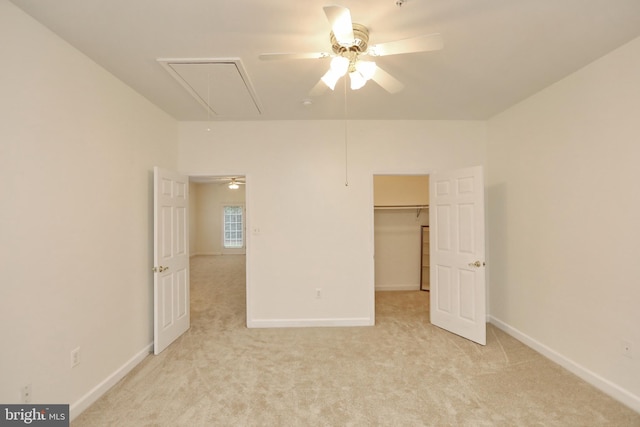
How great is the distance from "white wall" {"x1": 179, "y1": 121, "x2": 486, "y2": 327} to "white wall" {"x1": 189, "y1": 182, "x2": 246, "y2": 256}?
6733 millimetres

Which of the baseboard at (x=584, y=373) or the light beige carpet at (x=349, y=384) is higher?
the baseboard at (x=584, y=373)

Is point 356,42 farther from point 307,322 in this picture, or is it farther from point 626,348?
point 307,322

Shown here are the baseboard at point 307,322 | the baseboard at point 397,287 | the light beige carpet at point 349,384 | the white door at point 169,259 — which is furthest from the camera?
the baseboard at point 397,287

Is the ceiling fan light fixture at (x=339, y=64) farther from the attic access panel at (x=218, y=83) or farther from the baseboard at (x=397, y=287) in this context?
the baseboard at (x=397, y=287)

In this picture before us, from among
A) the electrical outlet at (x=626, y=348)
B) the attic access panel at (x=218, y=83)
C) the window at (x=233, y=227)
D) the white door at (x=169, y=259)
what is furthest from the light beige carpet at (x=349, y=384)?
the window at (x=233, y=227)

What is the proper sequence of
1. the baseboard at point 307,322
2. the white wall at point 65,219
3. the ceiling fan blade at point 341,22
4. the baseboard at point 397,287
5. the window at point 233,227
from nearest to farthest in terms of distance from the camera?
the ceiling fan blade at point 341,22, the white wall at point 65,219, the baseboard at point 307,322, the baseboard at point 397,287, the window at point 233,227

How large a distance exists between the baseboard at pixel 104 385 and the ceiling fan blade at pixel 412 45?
10.4 feet

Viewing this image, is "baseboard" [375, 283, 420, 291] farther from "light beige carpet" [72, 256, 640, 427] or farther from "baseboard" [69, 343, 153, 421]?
"baseboard" [69, 343, 153, 421]

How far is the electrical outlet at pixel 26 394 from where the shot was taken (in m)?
1.69

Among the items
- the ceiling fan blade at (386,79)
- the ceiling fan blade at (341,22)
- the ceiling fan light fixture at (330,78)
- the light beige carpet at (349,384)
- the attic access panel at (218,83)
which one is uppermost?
the attic access panel at (218,83)

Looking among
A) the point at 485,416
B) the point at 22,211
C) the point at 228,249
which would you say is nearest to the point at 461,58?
the point at 485,416

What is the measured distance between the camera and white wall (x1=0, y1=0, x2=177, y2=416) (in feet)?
5.39

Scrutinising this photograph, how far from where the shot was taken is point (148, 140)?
9.90 ft

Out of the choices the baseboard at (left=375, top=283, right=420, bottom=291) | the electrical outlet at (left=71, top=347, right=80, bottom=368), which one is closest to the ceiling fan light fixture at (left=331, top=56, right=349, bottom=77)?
the electrical outlet at (left=71, top=347, right=80, bottom=368)
